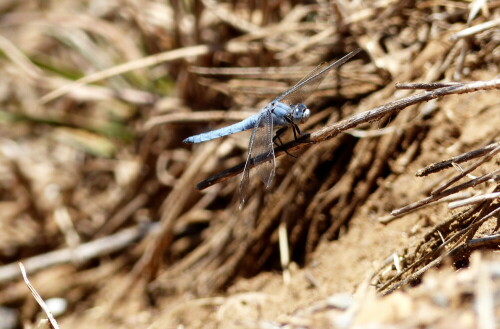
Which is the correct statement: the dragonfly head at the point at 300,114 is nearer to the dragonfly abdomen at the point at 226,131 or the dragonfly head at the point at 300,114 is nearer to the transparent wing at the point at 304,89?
the transparent wing at the point at 304,89

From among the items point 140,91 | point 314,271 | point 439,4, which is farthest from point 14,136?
point 439,4

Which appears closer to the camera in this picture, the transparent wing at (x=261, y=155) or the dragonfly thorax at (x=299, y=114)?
the transparent wing at (x=261, y=155)

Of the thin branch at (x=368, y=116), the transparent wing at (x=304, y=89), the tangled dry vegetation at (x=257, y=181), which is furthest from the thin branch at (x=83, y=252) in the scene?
the thin branch at (x=368, y=116)

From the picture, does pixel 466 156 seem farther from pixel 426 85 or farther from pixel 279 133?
pixel 279 133

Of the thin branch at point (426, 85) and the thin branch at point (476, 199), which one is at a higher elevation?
the thin branch at point (426, 85)

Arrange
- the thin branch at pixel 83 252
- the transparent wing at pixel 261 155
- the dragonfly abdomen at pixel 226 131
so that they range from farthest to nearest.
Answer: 1. the thin branch at pixel 83 252
2. the dragonfly abdomen at pixel 226 131
3. the transparent wing at pixel 261 155

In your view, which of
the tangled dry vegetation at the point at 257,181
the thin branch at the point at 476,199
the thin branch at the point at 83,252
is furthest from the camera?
the thin branch at the point at 83,252

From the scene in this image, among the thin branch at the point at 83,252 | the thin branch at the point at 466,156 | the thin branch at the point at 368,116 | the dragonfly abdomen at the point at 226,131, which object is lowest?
the thin branch at the point at 466,156

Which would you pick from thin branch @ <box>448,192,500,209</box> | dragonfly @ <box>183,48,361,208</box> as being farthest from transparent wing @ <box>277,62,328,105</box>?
thin branch @ <box>448,192,500,209</box>
